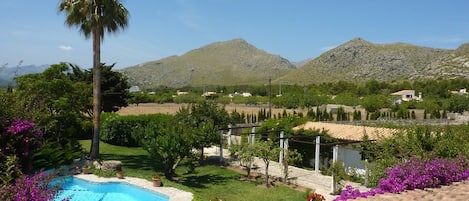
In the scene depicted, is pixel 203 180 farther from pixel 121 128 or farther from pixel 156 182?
pixel 121 128

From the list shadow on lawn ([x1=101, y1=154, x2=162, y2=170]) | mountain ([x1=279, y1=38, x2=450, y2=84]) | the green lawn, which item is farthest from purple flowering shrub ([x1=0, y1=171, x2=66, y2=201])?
mountain ([x1=279, y1=38, x2=450, y2=84])

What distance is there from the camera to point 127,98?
3600cm

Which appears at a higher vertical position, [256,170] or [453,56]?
[453,56]

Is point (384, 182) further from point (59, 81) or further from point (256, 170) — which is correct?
point (59, 81)

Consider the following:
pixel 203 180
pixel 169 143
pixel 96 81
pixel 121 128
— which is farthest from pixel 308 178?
pixel 121 128

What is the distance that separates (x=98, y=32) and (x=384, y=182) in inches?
551

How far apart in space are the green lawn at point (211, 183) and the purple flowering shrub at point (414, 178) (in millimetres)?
5403

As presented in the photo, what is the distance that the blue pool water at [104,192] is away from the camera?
44.2 ft

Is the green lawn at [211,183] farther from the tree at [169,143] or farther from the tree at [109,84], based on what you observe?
the tree at [109,84]

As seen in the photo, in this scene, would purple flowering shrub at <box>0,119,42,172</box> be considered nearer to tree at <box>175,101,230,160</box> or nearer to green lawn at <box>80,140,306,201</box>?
green lawn at <box>80,140,306,201</box>

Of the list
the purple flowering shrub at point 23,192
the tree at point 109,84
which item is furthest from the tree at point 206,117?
the tree at point 109,84

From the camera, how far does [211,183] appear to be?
16547 millimetres

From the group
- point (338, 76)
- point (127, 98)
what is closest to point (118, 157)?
point (127, 98)

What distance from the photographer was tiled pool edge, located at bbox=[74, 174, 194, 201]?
12641mm
